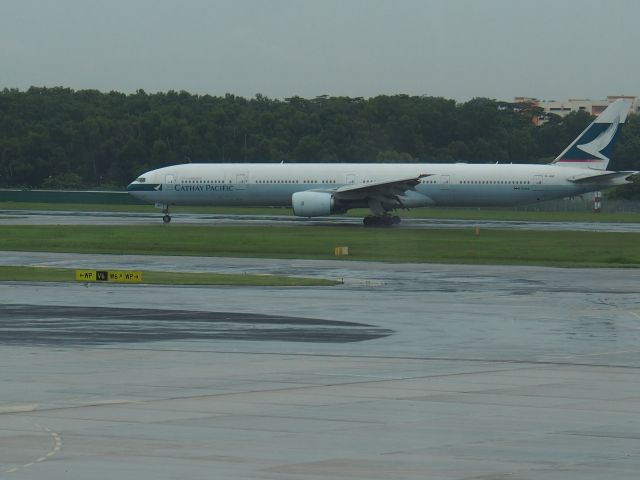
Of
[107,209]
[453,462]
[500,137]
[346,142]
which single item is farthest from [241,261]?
[500,137]

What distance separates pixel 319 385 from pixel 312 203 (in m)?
59.9

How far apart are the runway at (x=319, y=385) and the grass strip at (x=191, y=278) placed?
364cm

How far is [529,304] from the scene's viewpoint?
3297 centimetres

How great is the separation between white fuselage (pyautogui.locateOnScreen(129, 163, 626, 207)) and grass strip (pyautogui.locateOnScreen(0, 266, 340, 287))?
127ft

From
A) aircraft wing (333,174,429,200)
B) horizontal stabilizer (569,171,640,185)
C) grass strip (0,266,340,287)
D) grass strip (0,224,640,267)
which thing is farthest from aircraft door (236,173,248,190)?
grass strip (0,266,340,287)

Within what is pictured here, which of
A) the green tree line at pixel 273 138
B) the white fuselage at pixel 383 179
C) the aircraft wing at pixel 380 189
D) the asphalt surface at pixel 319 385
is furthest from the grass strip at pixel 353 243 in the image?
the green tree line at pixel 273 138

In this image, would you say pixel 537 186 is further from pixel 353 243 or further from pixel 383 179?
pixel 353 243

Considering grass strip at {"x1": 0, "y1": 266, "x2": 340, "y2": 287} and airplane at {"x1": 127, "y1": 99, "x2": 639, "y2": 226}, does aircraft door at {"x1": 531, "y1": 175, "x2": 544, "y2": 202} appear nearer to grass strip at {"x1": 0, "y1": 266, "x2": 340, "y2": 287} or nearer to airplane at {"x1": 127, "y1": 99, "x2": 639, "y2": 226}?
airplane at {"x1": 127, "y1": 99, "x2": 639, "y2": 226}

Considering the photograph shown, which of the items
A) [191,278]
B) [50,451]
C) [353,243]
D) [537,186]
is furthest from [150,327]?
[537,186]

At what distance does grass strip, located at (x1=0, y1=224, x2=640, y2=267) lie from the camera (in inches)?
2121

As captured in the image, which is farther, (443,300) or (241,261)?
(241,261)

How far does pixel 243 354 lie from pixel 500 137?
13076 centimetres

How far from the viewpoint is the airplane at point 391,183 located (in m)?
80.3

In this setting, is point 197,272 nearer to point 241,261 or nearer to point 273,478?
point 241,261
